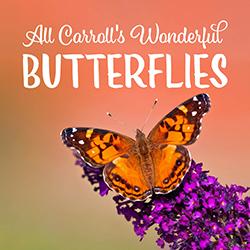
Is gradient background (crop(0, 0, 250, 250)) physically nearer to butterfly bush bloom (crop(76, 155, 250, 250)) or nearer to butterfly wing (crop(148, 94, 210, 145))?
butterfly wing (crop(148, 94, 210, 145))

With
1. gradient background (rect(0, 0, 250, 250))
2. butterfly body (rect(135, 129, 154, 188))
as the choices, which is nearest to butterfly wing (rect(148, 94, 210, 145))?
butterfly body (rect(135, 129, 154, 188))

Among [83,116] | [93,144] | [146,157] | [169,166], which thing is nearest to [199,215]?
[169,166]

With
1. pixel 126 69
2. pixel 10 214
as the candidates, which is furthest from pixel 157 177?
pixel 126 69

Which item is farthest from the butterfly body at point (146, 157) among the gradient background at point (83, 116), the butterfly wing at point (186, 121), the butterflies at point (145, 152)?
the gradient background at point (83, 116)

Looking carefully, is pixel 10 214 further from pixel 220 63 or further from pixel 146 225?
pixel 146 225

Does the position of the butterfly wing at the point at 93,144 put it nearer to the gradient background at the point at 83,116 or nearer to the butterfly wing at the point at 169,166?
the butterfly wing at the point at 169,166

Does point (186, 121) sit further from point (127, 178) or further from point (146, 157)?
point (127, 178)

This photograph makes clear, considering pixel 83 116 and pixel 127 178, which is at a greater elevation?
pixel 83 116

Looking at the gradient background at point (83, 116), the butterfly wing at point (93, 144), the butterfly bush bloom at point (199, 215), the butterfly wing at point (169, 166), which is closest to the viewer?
the butterfly bush bloom at point (199, 215)
